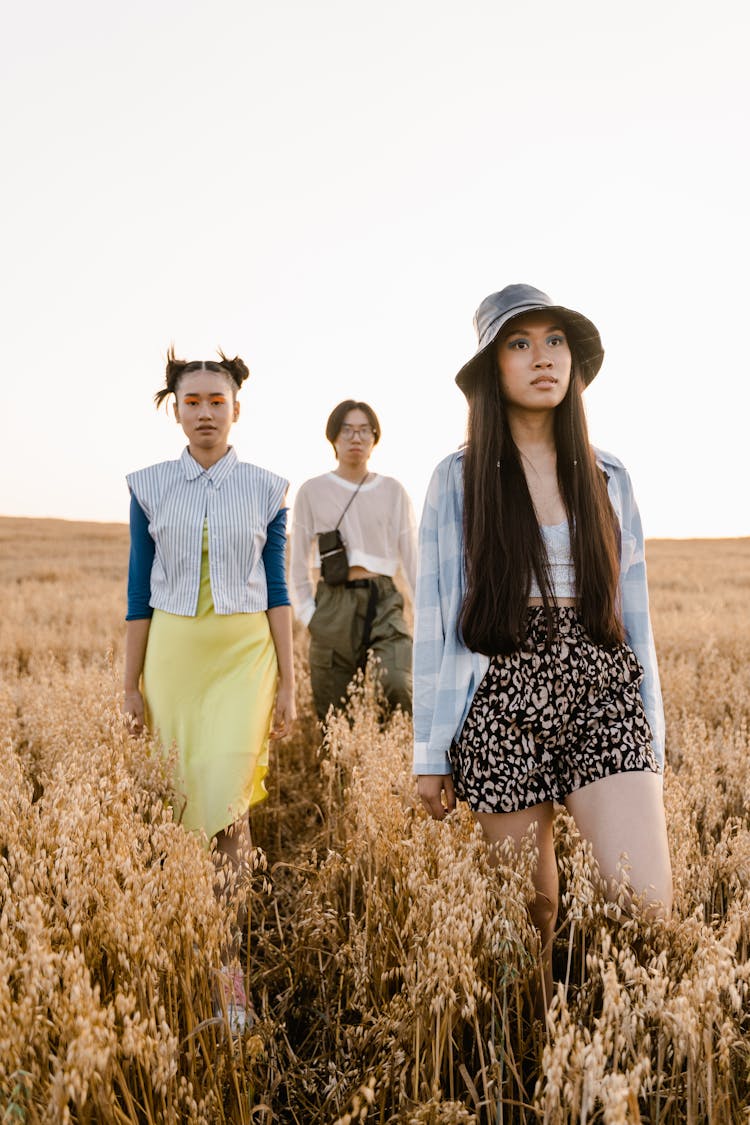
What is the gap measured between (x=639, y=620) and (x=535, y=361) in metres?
0.86

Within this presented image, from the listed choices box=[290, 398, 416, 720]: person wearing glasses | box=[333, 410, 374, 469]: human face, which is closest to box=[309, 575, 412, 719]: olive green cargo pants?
box=[290, 398, 416, 720]: person wearing glasses

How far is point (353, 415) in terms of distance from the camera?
5.11m

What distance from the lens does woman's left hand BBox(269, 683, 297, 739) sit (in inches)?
129

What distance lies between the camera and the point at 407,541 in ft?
A: 17.0

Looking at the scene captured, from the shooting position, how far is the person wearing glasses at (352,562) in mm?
4961

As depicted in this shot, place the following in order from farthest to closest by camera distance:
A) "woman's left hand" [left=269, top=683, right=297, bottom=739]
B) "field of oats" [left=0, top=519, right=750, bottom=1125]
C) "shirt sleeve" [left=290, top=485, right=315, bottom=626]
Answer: "shirt sleeve" [left=290, top=485, right=315, bottom=626] < "woman's left hand" [left=269, top=683, right=297, bottom=739] < "field of oats" [left=0, top=519, right=750, bottom=1125]

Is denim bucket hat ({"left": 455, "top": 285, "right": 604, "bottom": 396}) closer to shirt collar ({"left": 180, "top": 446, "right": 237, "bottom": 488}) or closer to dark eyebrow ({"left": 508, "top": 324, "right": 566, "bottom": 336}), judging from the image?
dark eyebrow ({"left": 508, "top": 324, "right": 566, "bottom": 336})

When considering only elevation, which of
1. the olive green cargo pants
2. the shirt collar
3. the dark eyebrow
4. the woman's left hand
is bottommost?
the woman's left hand

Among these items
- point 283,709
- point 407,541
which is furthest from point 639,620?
point 407,541

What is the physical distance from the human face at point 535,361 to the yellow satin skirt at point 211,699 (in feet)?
4.33

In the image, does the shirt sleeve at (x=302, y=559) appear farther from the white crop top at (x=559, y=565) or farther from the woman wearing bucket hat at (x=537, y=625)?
the white crop top at (x=559, y=565)

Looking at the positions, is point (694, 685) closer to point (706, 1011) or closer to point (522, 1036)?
point (522, 1036)

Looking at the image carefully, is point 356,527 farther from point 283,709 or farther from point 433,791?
point 433,791

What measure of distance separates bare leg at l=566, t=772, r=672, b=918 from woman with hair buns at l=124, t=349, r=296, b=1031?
1.29 meters
